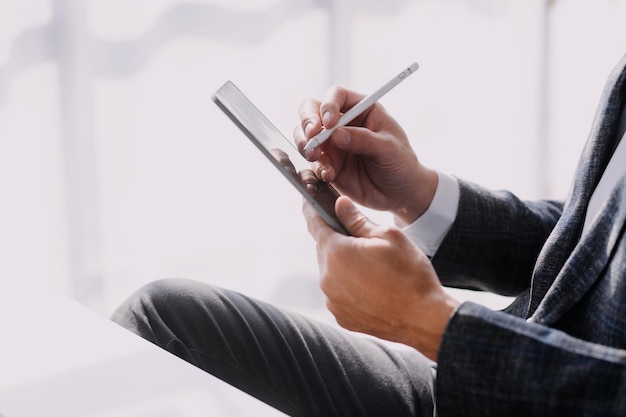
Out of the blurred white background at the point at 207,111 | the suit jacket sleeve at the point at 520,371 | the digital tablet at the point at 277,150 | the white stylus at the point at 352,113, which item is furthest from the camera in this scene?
the blurred white background at the point at 207,111

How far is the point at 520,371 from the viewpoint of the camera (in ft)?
1.90

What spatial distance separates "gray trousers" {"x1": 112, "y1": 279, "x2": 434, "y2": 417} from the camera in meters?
0.78

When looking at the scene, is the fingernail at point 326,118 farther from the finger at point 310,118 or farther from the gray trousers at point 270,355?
the gray trousers at point 270,355

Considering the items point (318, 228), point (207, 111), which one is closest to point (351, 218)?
point (318, 228)

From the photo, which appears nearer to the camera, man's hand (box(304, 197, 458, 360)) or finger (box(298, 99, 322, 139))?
man's hand (box(304, 197, 458, 360))

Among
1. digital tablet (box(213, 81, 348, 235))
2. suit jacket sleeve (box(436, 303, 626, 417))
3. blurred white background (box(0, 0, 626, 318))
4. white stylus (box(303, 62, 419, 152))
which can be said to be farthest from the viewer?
blurred white background (box(0, 0, 626, 318))

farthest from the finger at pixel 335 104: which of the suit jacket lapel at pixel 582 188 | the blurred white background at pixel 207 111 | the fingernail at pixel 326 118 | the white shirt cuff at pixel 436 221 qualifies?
the blurred white background at pixel 207 111

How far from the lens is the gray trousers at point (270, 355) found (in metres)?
0.78

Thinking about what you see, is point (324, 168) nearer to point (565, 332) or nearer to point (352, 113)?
point (352, 113)

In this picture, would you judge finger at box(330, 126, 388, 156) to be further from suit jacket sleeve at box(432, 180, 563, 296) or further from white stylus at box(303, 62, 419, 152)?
suit jacket sleeve at box(432, 180, 563, 296)

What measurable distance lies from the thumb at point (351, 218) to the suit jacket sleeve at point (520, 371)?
151mm

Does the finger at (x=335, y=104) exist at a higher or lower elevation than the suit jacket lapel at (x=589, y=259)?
higher

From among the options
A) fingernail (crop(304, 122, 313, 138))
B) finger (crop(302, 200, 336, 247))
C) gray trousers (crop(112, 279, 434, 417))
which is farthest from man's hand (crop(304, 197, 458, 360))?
fingernail (crop(304, 122, 313, 138))

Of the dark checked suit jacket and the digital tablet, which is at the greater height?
the digital tablet
